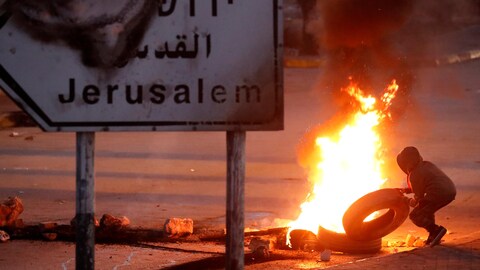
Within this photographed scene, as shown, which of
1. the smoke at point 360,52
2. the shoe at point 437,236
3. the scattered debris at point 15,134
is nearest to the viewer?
the shoe at point 437,236

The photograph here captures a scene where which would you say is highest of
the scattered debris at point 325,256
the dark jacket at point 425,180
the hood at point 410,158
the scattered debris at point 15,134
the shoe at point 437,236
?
the scattered debris at point 15,134

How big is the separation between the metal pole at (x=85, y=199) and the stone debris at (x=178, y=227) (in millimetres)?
4161

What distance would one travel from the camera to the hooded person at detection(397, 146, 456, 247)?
291 inches

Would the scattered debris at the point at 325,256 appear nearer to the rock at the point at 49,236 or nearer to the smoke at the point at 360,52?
the smoke at the point at 360,52

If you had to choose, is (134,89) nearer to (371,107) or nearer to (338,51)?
(371,107)

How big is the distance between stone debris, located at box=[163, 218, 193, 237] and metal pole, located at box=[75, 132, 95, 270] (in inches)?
164

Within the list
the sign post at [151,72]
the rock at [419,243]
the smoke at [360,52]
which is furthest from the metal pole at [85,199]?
the smoke at [360,52]

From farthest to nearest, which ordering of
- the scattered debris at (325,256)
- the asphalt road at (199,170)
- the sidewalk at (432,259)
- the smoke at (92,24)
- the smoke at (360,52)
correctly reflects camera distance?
the smoke at (360,52) → the asphalt road at (199,170) → the scattered debris at (325,256) → the sidewalk at (432,259) → the smoke at (92,24)

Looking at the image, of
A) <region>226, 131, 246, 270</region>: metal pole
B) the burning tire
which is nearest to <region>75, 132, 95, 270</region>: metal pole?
<region>226, 131, 246, 270</region>: metal pole

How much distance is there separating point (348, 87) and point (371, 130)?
98 cm

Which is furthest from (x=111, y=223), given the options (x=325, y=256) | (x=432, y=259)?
(x=432, y=259)

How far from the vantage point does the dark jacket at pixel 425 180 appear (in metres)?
7.38

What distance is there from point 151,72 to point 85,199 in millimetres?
560

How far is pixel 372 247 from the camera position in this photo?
766cm
